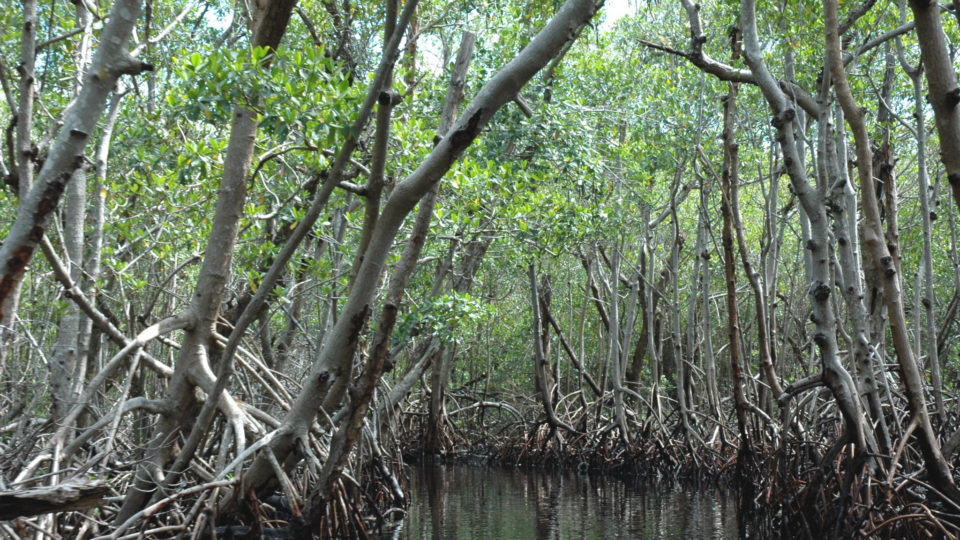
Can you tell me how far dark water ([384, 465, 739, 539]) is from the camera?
23.9ft

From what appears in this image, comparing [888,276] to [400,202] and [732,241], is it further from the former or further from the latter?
[732,241]

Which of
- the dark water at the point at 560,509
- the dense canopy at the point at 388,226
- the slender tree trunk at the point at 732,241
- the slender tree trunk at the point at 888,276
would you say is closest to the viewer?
the dense canopy at the point at 388,226

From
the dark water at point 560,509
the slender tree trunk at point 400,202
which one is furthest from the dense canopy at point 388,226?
the dark water at point 560,509

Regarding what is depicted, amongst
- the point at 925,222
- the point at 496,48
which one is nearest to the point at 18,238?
the point at 925,222

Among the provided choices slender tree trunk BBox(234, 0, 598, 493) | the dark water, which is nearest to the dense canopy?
slender tree trunk BBox(234, 0, 598, 493)

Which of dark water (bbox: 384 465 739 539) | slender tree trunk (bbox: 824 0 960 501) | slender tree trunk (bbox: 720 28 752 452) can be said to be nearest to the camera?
slender tree trunk (bbox: 824 0 960 501)

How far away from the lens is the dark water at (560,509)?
730 cm

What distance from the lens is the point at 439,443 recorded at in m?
14.3

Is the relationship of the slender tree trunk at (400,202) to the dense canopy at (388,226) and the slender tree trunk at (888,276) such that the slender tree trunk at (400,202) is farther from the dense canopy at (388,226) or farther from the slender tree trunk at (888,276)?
the slender tree trunk at (888,276)

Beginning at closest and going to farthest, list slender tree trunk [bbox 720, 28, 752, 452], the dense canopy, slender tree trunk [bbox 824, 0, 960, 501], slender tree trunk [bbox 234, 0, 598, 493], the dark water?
slender tree trunk [bbox 234, 0, 598, 493] < the dense canopy < slender tree trunk [bbox 824, 0, 960, 501] < the dark water < slender tree trunk [bbox 720, 28, 752, 452]

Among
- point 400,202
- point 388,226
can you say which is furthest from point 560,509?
point 400,202

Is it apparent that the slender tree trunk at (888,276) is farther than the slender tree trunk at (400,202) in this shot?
Yes

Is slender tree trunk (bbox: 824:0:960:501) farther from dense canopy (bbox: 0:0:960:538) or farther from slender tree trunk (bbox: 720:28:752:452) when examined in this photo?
slender tree trunk (bbox: 720:28:752:452)

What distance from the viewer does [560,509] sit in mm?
8719
